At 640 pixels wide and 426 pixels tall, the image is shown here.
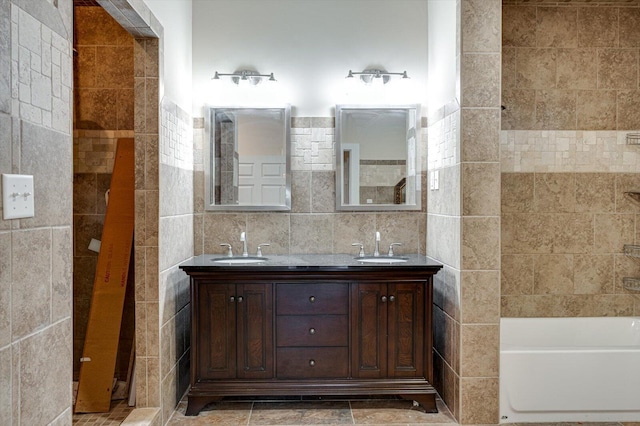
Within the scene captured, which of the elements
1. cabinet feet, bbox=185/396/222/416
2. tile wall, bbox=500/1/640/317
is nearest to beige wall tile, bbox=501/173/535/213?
tile wall, bbox=500/1/640/317

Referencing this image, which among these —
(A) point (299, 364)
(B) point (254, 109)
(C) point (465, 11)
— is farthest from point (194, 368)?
(C) point (465, 11)

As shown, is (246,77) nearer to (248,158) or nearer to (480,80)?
(248,158)

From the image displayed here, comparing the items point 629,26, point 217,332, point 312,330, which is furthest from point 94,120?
point 629,26

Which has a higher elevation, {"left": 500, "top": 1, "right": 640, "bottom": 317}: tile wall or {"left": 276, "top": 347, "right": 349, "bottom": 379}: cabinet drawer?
{"left": 500, "top": 1, "right": 640, "bottom": 317}: tile wall

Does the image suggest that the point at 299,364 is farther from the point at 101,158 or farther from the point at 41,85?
the point at 41,85

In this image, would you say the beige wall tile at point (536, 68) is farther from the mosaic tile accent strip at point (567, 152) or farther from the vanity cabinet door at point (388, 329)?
the vanity cabinet door at point (388, 329)

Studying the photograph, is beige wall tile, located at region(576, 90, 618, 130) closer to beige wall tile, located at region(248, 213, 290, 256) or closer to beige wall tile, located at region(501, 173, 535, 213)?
beige wall tile, located at region(501, 173, 535, 213)

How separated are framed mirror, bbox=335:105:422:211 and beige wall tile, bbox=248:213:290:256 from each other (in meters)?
0.44

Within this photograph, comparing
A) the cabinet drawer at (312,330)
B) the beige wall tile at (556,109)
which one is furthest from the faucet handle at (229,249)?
the beige wall tile at (556,109)

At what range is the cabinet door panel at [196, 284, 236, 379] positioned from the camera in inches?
112

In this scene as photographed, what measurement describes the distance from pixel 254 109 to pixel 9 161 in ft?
7.71

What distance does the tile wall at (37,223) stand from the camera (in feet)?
3.80

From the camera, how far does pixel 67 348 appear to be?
1433mm

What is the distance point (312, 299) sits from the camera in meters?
2.87
